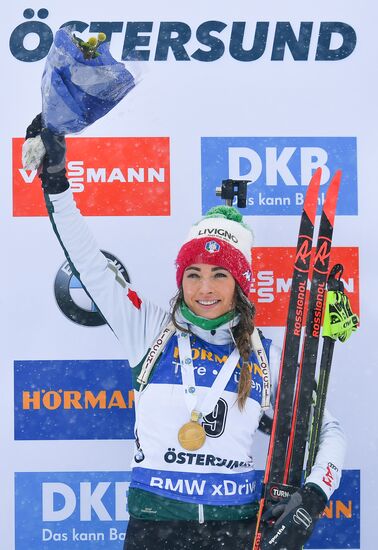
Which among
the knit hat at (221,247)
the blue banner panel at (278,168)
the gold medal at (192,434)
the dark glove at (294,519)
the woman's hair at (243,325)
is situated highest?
the blue banner panel at (278,168)

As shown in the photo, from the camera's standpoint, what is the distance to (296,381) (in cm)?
275

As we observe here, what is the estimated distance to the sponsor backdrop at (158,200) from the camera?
3.13m

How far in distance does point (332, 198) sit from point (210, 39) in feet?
2.78

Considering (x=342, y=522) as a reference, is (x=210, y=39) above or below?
above

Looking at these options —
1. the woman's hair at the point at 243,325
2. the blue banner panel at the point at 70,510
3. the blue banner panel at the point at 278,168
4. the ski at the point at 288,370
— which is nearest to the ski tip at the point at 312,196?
the ski at the point at 288,370

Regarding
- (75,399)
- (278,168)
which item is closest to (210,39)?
(278,168)

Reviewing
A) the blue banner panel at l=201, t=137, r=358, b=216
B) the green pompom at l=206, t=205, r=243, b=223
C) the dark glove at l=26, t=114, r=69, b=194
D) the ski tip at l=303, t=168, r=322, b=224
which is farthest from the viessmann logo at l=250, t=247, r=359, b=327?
the dark glove at l=26, t=114, r=69, b=194

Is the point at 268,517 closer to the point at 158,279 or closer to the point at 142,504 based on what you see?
the point at 142,504

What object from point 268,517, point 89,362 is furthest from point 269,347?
point 89,362

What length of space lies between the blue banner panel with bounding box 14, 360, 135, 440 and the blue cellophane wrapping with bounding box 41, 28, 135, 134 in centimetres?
114

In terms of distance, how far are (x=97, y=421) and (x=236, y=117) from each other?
1.36 metres

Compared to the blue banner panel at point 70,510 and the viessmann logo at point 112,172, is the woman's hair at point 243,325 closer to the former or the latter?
the viessmann logo at point 112,172

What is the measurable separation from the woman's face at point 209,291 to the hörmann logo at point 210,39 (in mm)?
1015

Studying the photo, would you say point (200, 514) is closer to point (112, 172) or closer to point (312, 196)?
point (312, 196)
